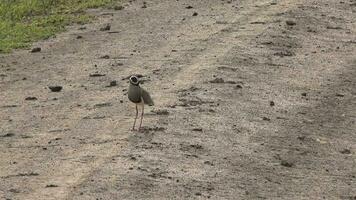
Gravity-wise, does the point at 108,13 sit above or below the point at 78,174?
below

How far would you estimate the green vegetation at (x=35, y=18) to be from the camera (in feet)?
54.2

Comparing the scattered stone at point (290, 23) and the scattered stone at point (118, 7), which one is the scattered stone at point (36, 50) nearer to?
the scattered stone at point (118, 7)

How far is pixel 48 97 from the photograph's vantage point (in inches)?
510

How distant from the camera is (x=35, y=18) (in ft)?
58.8

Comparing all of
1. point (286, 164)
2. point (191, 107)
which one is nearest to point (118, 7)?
point (191, 107)

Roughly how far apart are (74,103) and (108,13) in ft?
20.3

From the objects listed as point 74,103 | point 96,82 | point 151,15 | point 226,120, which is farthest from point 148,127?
point 151,15

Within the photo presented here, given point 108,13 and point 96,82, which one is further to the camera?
point 108,13

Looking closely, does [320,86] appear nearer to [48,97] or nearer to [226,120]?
[226,120]

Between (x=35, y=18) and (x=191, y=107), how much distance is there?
6736mm

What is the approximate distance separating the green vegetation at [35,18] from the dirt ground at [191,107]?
0.36 meters

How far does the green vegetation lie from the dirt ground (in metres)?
0.36

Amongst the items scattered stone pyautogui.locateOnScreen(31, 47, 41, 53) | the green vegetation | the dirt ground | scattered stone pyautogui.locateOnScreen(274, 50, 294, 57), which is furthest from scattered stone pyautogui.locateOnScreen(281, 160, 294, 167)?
the green vegetation

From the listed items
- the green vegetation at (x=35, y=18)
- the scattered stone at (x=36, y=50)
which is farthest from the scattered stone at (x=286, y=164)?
the green vegetation at (x=35, y=18)
